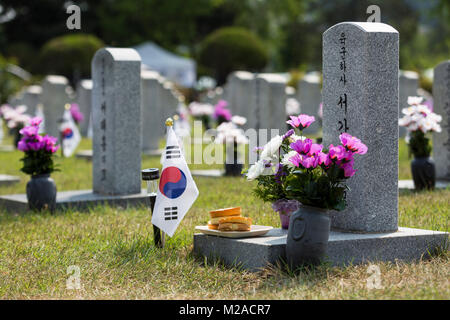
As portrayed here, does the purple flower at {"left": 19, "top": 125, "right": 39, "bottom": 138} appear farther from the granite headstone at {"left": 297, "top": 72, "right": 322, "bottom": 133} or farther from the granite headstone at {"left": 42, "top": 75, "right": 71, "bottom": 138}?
the granite headstone at {"left": 297, "top": 72, "right": 322, "bottom": 133}

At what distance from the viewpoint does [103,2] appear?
4884 centimetres

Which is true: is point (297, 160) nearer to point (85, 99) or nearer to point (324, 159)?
point (324, 159)

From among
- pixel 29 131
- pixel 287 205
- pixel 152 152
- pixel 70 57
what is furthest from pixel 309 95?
pixel 287 205

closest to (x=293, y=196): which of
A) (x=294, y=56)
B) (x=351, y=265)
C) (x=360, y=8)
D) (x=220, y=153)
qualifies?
(x=351, y=265)

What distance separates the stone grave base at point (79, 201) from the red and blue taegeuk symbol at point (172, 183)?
114 inches

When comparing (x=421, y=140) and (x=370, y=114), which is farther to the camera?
(x=421, y=140)

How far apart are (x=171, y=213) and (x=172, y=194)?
0.52ft

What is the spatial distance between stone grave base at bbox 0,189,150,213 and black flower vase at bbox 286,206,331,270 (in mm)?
4017

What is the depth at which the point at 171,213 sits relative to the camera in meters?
6.30

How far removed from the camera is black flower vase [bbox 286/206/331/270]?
5.38 meters

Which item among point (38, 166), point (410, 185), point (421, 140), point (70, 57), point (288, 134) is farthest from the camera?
point (70, 57)

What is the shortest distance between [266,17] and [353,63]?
44573 mm

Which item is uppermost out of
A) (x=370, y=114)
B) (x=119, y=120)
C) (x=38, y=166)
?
(x=119, y=120)

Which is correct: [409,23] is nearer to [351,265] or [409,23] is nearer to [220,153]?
[220,153]
